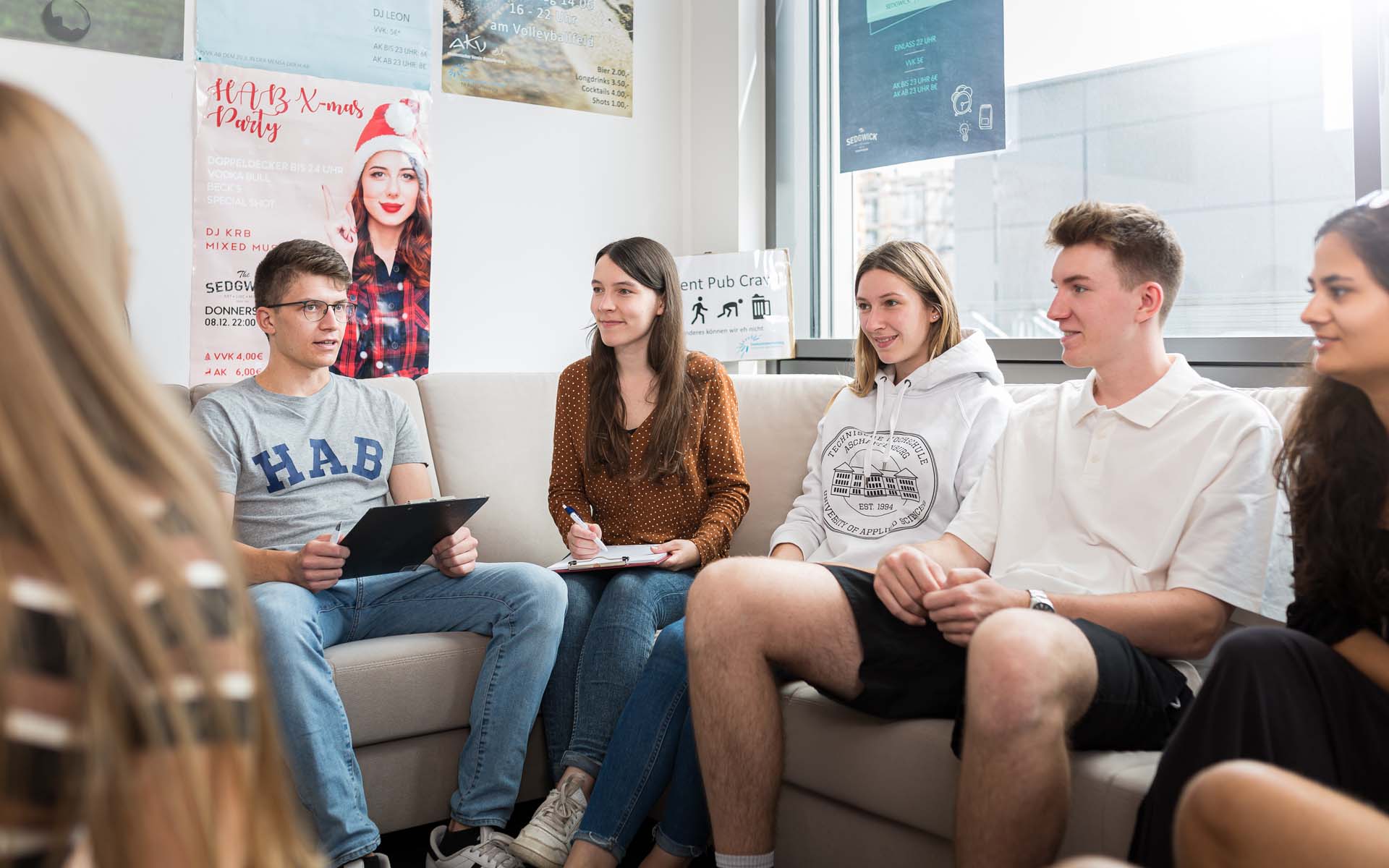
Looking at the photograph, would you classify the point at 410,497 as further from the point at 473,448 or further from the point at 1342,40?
the point at 1342,40

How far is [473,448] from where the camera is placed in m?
2.82

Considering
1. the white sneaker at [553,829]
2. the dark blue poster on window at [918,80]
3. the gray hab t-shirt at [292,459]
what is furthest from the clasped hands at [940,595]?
the dark blue poster on window at [918,80]

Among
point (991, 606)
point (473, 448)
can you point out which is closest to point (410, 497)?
point (473, 448)

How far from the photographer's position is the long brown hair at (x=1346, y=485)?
142cm

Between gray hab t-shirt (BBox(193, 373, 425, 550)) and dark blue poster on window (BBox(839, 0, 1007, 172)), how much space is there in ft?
6.08

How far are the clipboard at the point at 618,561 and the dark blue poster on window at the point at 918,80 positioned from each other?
5.30 feet

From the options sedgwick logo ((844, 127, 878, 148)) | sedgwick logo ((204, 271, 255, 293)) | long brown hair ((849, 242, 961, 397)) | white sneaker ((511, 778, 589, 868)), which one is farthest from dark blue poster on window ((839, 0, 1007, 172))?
white sneaker ((511, 778, 589, 868))

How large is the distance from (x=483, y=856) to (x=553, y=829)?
0.45 ft

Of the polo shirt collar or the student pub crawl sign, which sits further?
the student pub crawl sign

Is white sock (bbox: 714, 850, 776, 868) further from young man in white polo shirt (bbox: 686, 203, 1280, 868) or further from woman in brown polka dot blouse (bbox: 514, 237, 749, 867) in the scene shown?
woman in brown polka dot blouse (bbox: 514, 237, 749, 867)

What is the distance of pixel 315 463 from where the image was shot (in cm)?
227

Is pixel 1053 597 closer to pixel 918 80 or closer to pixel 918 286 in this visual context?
pixel 918 286

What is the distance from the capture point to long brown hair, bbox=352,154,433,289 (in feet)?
10.1

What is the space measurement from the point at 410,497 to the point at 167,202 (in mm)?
1108
